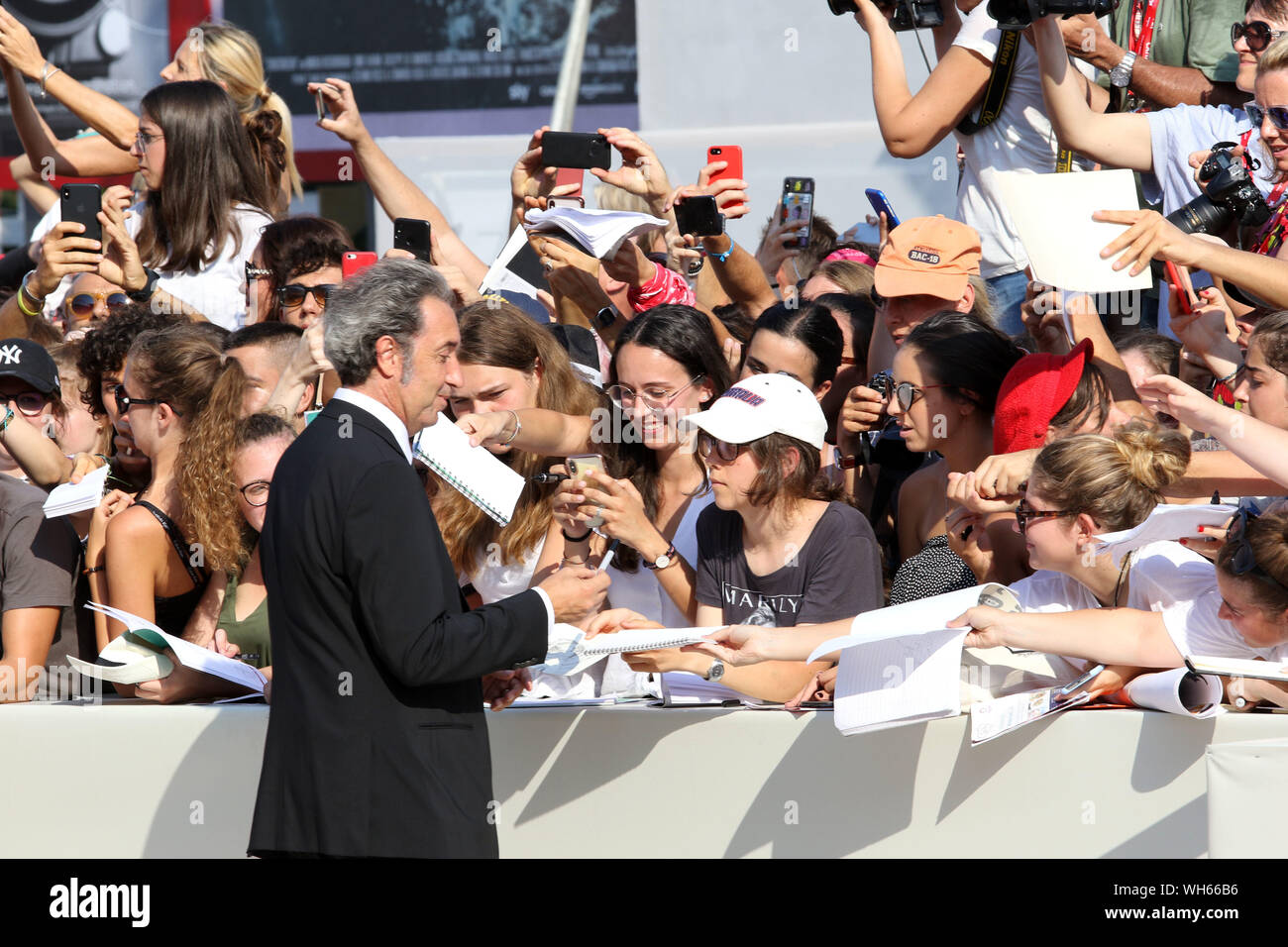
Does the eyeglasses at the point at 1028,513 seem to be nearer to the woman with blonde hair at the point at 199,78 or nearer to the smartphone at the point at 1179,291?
the smartphone at the point at 1179,291

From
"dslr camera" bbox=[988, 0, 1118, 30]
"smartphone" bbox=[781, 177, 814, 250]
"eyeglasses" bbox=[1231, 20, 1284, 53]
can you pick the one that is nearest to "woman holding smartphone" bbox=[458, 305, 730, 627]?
"dslr camera" bbox=[988, 0, 1118, 30]

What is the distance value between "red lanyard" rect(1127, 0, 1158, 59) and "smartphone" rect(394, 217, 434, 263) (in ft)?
8.74

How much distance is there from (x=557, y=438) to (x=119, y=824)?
4.75 ft

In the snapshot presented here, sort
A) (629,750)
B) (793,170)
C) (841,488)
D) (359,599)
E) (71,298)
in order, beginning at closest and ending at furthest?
(359,599), (629,750), (841,488), (71,298), (793,170)

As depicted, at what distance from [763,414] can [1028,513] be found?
2.31 ft

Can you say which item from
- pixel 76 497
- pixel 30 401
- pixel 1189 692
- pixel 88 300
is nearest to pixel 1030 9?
pixel 1189 692

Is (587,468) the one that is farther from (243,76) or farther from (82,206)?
(243,76)

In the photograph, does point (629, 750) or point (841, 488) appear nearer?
point (629, 750)

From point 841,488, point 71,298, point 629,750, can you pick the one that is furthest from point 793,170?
point 629,750

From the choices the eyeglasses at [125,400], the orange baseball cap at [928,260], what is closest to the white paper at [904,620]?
the orange baseball cap at [928,260]

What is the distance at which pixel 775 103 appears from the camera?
8602 millimetres

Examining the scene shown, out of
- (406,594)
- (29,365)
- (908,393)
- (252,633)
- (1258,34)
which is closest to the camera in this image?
(406,594)
